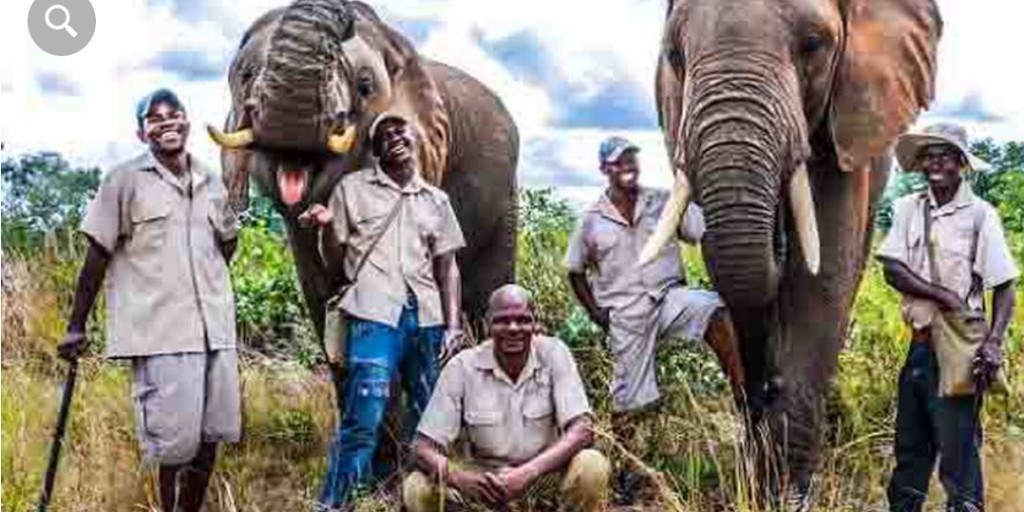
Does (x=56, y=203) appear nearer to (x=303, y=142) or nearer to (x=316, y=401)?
(x=316, y=401)

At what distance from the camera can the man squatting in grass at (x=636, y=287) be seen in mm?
8797

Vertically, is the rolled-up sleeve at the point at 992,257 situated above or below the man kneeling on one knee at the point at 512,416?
above

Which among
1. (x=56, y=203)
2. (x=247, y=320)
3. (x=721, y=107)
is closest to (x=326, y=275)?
(x=721, y=107)

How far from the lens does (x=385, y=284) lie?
8.31 meters

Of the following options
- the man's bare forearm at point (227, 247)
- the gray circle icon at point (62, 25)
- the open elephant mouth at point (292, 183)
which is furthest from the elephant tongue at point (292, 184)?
the gray circle icon at point (62, 25)

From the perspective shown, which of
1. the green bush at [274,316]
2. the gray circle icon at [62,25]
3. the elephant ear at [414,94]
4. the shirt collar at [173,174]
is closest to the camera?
the gray circle icon at [62,25]

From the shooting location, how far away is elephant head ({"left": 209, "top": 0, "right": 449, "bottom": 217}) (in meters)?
8.24

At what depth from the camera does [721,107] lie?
25.2ft

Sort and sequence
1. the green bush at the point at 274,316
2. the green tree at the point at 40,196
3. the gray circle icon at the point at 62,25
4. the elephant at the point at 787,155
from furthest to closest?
the green tree at the point at 40,196, the green bush at the point at 274,316, the elephant at the point at 787,155, the gray circle icon at the point at 62,25

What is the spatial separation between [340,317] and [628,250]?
4.58ft

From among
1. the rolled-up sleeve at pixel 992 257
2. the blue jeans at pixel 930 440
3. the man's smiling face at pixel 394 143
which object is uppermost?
the man's smiling face at pixel 394 143

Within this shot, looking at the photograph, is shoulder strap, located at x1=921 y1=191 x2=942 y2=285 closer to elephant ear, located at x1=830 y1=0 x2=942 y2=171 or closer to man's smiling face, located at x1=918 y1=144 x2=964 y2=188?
man's smiling face, located at x1=918 y1=144 x2=964 y2=188

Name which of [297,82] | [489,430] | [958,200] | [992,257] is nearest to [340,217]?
[297,82]

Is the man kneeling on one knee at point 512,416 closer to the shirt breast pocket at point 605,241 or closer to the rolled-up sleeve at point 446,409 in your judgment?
the rolled-up sleeve at point 446,409
